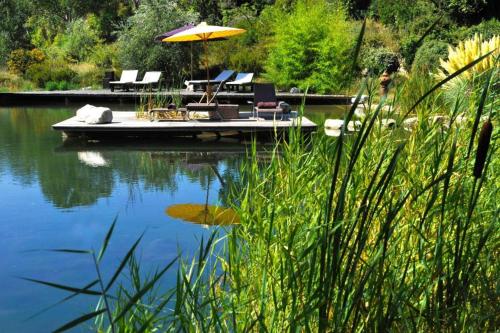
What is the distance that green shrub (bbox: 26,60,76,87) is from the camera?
805 inches

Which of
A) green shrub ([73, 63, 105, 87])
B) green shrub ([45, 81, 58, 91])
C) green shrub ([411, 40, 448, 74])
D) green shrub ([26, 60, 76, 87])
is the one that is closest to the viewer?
green shrub ([411, 40, 448, 74])

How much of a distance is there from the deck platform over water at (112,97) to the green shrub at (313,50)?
2.60ft

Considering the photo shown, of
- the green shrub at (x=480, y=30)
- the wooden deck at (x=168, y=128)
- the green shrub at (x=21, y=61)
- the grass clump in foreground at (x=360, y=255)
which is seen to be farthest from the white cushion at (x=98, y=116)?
the green shrub at (x=21, y=61)

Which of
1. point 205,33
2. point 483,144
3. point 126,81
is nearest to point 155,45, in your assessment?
point 126,81

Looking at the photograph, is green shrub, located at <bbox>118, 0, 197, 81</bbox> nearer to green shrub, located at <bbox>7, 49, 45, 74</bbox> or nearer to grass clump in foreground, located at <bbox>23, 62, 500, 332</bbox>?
green shrub, located at <bbox>7, 49, 45, 74</bbox>

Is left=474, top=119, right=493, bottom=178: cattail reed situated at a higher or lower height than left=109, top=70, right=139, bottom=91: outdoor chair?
higher

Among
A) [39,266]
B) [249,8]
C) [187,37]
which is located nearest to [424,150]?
[39,266]

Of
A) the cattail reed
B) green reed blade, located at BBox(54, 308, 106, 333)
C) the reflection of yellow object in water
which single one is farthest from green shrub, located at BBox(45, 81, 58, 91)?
the cattail reed

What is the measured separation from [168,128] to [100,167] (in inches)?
79.7

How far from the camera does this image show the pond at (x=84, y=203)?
395cm

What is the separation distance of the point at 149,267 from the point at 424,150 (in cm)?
188

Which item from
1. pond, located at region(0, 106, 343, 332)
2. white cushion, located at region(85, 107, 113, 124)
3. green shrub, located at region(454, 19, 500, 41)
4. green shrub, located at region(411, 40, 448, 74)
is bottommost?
pond, located at region(0, 106, 343, 332)

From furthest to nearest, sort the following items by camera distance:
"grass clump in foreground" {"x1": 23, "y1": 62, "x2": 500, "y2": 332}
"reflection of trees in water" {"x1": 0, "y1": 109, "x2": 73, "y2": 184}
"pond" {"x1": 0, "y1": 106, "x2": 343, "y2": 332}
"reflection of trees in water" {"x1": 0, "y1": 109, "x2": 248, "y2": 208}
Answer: "reflection of trees in water" {"x1": 0, "y1": 109, "x2": 73, "y2": 184} < "reflection of trees in water" {"x1": 0, "y1": 109, "x2": 248, "y2": 208} < "pond" {"x1": 0, "y1": 106, "x2": 343, "y2": 332} < "grass clump in foreground" {"x1": 23, "y1": 62, "x2": 500, "y2": 332}

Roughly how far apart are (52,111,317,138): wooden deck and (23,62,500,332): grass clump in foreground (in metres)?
6.06
